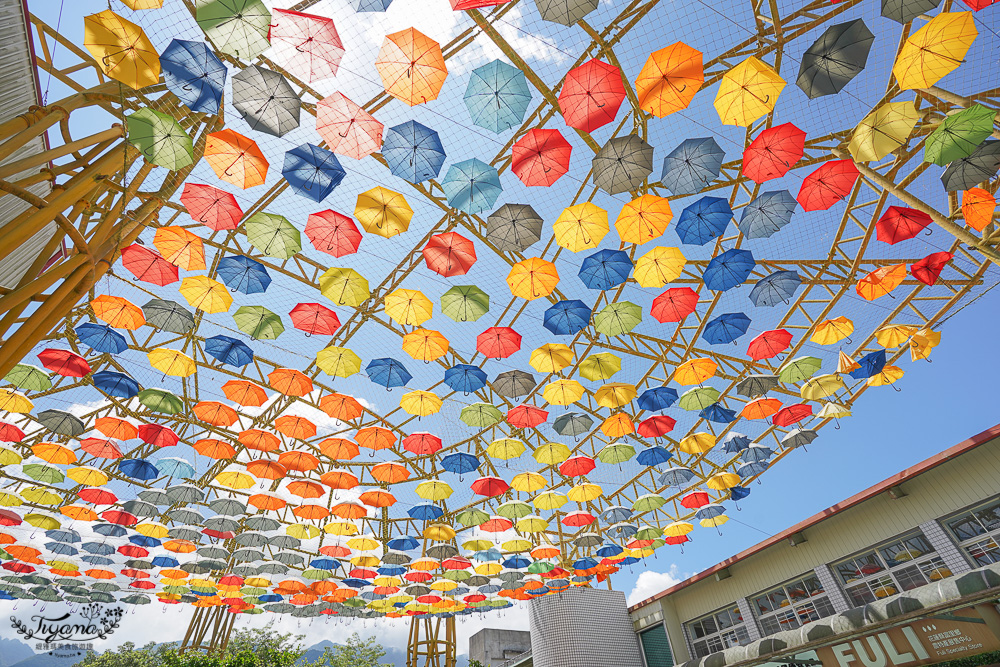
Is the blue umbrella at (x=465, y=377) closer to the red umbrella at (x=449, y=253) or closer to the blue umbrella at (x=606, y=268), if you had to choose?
the red umbrella at (x=449, y=253)

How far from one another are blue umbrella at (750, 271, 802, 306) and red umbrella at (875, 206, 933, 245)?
1324 mm

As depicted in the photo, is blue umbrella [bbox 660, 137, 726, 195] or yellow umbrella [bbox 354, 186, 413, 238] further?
yellow umbrella [bbox 354, 186, 413, 238]

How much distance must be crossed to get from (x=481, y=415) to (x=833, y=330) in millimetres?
6977

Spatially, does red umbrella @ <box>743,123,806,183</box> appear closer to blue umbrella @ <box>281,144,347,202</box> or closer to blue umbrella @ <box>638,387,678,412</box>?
blue umbrella @ <box>638,387,678,412</box>

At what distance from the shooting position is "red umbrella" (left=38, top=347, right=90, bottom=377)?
9273 millimetres

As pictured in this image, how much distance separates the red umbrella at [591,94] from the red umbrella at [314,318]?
537cm

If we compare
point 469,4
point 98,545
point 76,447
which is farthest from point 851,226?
point 98,545

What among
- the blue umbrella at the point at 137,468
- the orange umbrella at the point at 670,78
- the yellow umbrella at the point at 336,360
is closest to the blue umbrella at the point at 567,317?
the orange umbrella at the point at 670,78

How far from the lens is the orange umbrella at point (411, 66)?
5.51m

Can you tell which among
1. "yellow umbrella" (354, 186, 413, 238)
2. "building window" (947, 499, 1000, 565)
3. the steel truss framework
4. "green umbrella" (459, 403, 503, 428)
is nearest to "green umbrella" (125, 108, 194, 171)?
the steel truss framework

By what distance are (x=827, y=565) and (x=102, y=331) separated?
15.1 meters

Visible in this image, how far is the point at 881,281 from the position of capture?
8.36 metres

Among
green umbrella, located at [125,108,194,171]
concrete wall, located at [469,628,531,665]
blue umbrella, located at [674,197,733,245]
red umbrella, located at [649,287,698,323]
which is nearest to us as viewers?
green umbrella, located at [125,108,194,171]

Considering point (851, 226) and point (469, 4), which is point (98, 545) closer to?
point (469, 4)
